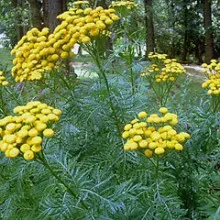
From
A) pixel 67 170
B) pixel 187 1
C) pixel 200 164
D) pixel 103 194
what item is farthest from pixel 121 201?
pixel 187 1

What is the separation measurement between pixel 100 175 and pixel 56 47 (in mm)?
679

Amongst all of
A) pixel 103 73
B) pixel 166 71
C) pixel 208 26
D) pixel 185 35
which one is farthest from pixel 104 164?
pixel 185 35

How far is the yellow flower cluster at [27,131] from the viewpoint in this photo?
150 cm

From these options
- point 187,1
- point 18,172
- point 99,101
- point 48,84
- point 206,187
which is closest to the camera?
point 18,172

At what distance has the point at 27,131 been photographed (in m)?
1.54

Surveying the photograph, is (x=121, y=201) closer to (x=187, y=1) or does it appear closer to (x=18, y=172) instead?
(x=18, y=172)

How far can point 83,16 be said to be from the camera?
7.09 ft

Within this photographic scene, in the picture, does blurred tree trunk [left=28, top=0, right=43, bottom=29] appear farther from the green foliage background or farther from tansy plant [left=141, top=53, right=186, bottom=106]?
the green foliage background

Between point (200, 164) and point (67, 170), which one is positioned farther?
point (200, 164)

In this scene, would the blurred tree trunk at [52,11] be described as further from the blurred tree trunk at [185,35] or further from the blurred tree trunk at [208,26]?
the blurred tree trunk at [185,35]

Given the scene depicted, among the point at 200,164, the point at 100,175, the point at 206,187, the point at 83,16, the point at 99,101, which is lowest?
the point at 206,187

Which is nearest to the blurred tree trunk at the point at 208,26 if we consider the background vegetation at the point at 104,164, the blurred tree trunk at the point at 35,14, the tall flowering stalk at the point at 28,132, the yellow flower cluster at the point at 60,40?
the blurred tree trunk at the point at 35,14

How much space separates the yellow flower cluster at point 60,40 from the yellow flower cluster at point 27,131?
0.37m

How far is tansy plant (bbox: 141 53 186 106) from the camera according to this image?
283cm
